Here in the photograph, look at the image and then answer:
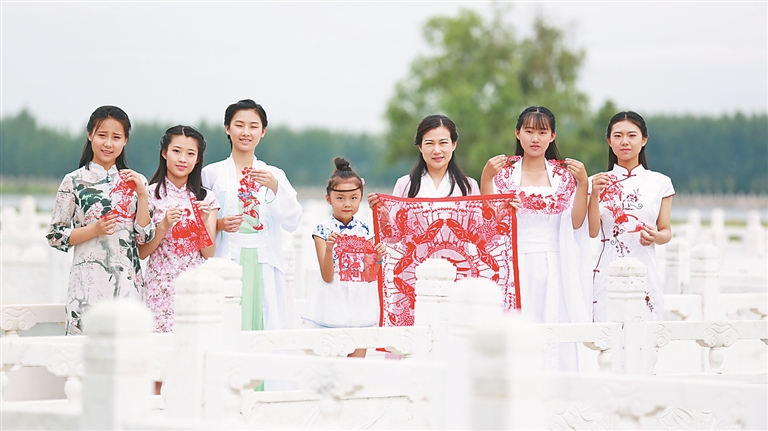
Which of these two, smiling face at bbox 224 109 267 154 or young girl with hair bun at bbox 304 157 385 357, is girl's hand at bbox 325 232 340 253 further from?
smiling face at bbox 224 109 267 154

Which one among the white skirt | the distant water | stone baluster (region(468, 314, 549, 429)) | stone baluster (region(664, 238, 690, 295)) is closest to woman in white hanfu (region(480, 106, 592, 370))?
the white skirt

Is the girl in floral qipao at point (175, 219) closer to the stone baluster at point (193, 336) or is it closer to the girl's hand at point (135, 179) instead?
the girl's hand at point (135, 179)

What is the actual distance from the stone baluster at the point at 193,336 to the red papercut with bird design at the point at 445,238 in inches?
87.3

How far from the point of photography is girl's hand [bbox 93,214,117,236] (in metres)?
4.99

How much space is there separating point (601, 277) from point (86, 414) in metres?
3.76

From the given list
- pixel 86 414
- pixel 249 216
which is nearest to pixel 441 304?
pixel 249 216

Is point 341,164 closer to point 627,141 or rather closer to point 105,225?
point 105,225

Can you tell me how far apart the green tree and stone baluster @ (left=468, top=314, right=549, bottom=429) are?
32.6 meters

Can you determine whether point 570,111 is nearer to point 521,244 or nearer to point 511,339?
point 521,244

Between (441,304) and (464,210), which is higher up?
(464,210)

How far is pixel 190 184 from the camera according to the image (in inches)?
220

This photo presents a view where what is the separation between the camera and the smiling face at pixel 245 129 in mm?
5738

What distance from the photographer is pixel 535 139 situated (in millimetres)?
5766

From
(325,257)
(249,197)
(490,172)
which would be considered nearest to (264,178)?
(249,197)
